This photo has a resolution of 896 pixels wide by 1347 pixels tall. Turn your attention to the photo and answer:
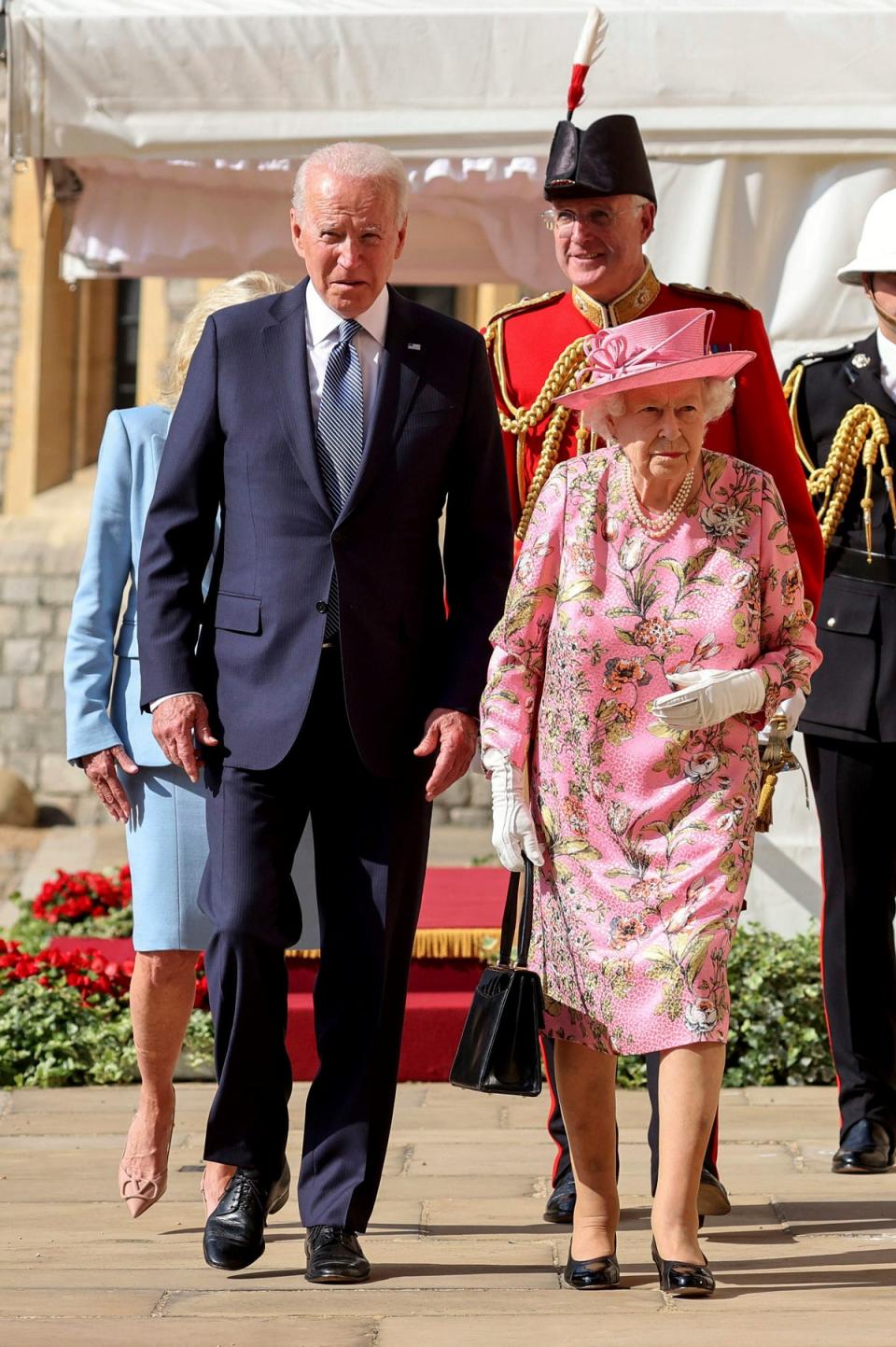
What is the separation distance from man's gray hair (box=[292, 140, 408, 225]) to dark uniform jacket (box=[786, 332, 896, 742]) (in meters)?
1.45

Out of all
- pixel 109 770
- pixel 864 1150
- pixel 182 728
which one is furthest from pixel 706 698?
pixel 864 1150

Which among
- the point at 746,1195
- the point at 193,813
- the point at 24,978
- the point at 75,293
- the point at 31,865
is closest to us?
the point at 193,813

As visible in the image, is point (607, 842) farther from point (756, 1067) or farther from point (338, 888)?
point (756, 1067)

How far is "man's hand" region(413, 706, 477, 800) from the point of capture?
380 centimetres

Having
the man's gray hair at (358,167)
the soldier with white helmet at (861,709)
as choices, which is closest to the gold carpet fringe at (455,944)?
the soldier with white helmet at (861,709)

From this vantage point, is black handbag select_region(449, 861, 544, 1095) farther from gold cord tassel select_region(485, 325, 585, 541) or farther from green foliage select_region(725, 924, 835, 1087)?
green foliage select_region(725, 924, 835, 1087)

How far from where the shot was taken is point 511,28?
5855 millimetres

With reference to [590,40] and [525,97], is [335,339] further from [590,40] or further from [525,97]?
[525,97]

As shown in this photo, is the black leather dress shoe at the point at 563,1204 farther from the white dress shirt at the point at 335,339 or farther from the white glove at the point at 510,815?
the white dress shirt at the point at 335,339

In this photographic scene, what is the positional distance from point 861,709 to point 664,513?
126 centimetres

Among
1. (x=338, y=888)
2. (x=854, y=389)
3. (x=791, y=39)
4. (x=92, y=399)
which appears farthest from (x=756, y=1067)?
(x=92, y=399)

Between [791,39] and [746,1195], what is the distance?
3072 mm

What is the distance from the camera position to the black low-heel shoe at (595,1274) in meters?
3.69

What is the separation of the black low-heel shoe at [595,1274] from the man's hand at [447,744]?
0.85 metres
